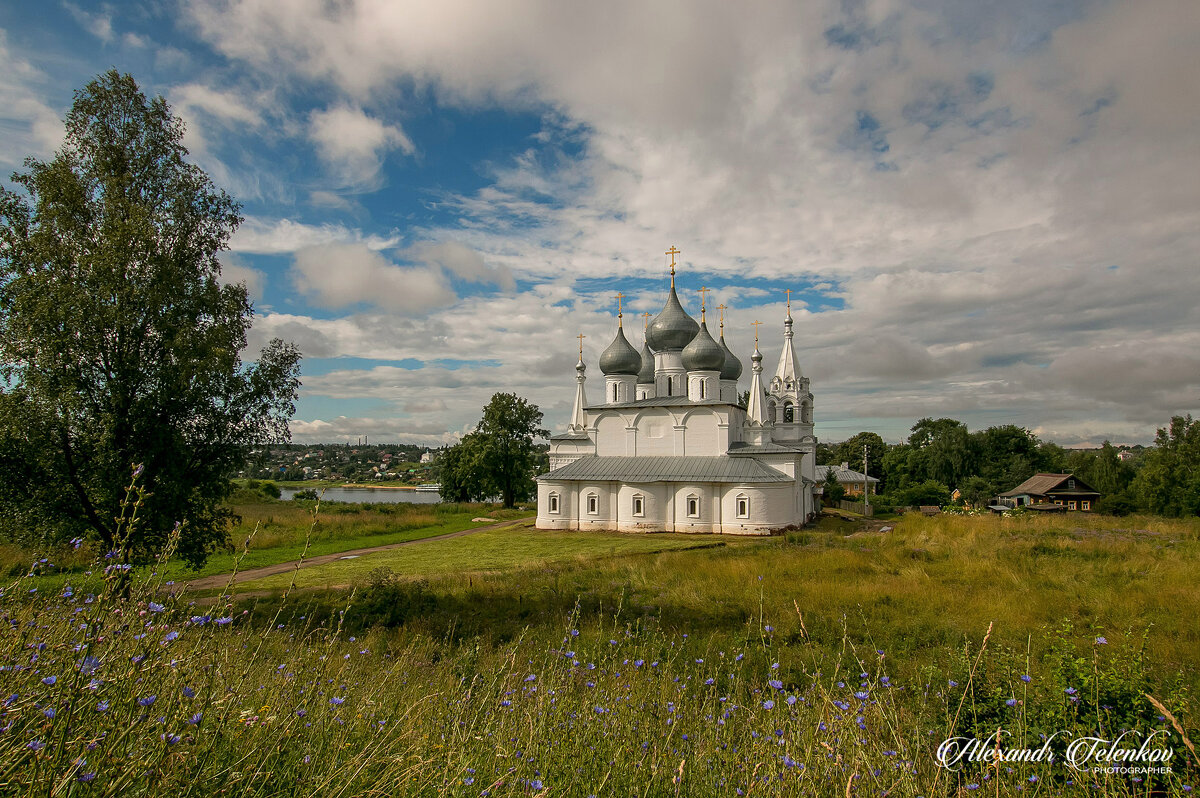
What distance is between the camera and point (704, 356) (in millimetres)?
36219

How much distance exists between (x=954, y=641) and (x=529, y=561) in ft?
47.4

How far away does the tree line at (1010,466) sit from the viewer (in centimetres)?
4797

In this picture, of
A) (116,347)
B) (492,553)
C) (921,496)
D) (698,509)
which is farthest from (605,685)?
(921,496)

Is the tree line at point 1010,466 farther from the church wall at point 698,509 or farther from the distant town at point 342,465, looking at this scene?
the distant town at point 342,465

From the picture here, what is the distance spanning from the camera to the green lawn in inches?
699

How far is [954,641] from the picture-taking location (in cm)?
973

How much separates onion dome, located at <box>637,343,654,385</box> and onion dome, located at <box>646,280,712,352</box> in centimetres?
385

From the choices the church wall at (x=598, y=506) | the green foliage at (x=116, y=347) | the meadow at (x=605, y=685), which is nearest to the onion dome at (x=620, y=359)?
the church wall at (x=598, y=506)

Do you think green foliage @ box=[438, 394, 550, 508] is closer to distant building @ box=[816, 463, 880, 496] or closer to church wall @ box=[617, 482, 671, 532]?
church wall @ box=[617, 482, 671, 532]

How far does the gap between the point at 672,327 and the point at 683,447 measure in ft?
28.8

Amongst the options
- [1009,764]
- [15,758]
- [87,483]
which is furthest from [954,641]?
[87,483]

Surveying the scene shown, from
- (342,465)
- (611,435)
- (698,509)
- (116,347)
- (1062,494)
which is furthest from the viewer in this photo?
(342,465)

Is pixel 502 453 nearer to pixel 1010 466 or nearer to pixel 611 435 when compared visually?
pixel 611 435

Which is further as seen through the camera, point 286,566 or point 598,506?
point 598,506
